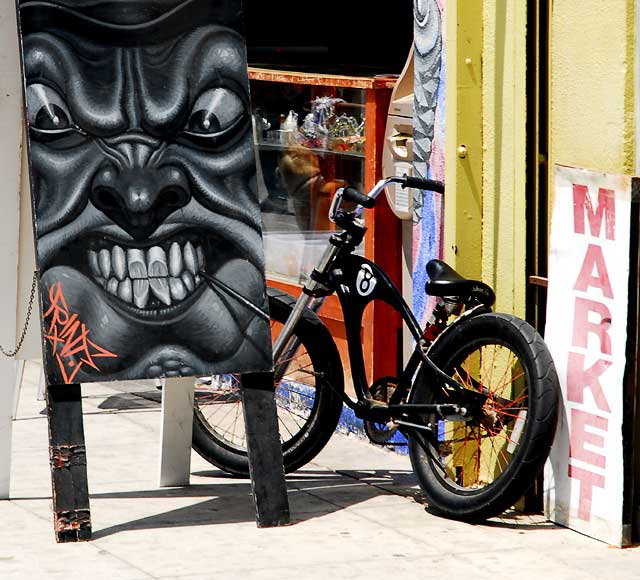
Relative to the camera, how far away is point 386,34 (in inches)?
→ 455

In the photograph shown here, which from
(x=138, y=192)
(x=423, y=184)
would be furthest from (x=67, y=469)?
(x=423, y=184)

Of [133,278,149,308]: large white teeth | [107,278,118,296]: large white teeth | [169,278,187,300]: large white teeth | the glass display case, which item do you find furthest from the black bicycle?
the glass display case

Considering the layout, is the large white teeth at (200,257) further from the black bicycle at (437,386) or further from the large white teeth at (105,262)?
the black bicycle at (437,386)

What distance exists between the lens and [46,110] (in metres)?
6.23

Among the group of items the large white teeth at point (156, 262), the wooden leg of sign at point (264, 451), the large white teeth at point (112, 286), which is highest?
the large white teeth at point (156, 262)

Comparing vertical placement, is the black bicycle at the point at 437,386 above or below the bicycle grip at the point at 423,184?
below

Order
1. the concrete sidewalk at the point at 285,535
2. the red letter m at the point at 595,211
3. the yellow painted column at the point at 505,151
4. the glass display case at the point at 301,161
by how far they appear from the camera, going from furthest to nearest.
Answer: the glass display case at the point at 301,161 → the yellow painted column at the point at 505,151 → the red letter m at the point at 595,211 → the concrete sidewalk at the point at 285,535

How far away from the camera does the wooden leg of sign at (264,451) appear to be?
251 inches

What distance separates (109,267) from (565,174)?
1.98 metres

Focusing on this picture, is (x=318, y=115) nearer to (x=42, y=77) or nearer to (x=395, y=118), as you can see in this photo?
(x=395, y=118)

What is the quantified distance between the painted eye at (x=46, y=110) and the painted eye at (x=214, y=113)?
0.54 m

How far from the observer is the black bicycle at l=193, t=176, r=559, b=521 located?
20.5 ft

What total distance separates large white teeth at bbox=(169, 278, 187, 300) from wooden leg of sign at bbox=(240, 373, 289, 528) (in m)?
0.45

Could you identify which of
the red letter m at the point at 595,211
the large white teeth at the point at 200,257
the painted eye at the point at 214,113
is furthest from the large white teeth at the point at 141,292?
the red letter m at the point at 595,211
